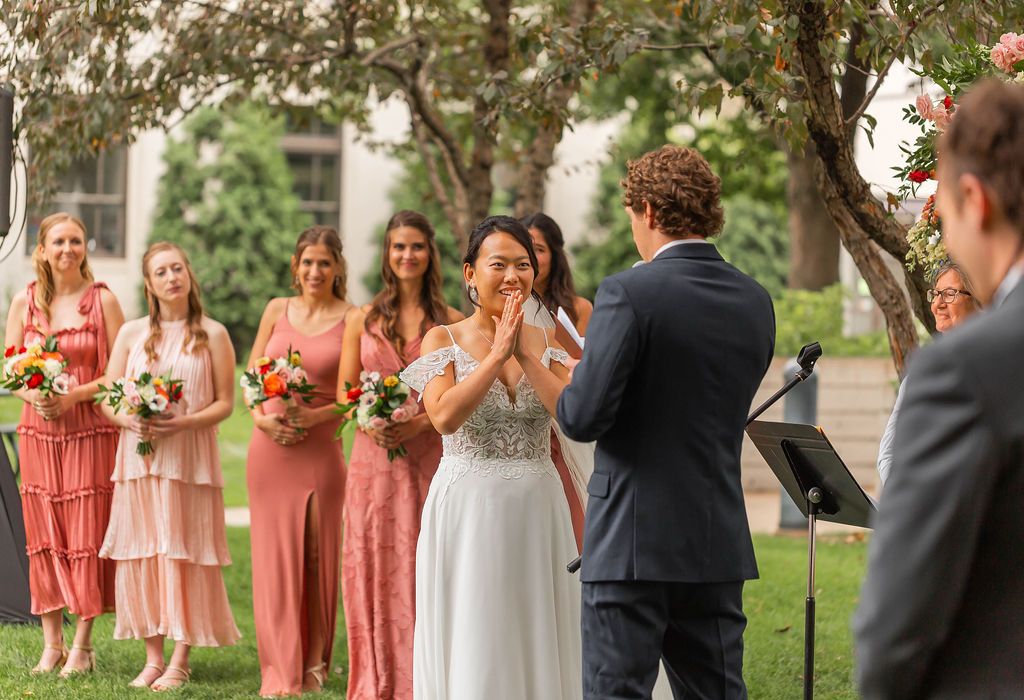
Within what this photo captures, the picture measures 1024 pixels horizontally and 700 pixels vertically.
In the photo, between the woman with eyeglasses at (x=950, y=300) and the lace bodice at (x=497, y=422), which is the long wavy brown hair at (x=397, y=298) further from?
the woman with eyeglasses at (x=950, y=300)

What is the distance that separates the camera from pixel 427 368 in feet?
13.9

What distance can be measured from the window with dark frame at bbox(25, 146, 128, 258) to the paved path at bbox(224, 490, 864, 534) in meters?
11.9

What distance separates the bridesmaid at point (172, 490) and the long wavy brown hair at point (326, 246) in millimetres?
546

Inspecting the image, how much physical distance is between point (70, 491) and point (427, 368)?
298cm

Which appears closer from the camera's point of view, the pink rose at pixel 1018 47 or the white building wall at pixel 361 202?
the pink rose at pixel 1018 47

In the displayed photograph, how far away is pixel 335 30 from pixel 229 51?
926 mm

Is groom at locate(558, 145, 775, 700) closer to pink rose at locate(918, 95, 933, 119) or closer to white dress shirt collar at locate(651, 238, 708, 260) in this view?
white dress shirt collar at locate(651, 238, 708, 260)

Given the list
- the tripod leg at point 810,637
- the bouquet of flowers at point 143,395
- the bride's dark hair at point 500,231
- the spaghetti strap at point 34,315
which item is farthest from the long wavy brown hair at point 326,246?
the tripod leg at point 810,637

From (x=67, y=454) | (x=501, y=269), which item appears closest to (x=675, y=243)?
(x=501, y=269)

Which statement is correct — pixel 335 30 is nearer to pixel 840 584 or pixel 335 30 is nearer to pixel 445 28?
pixel 445 28

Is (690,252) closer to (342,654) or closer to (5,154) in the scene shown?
(5,154)

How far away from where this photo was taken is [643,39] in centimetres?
653

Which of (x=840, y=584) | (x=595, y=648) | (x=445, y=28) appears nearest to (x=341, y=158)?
(x=445, y=28)

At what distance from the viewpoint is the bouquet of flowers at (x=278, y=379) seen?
5.82 meters
